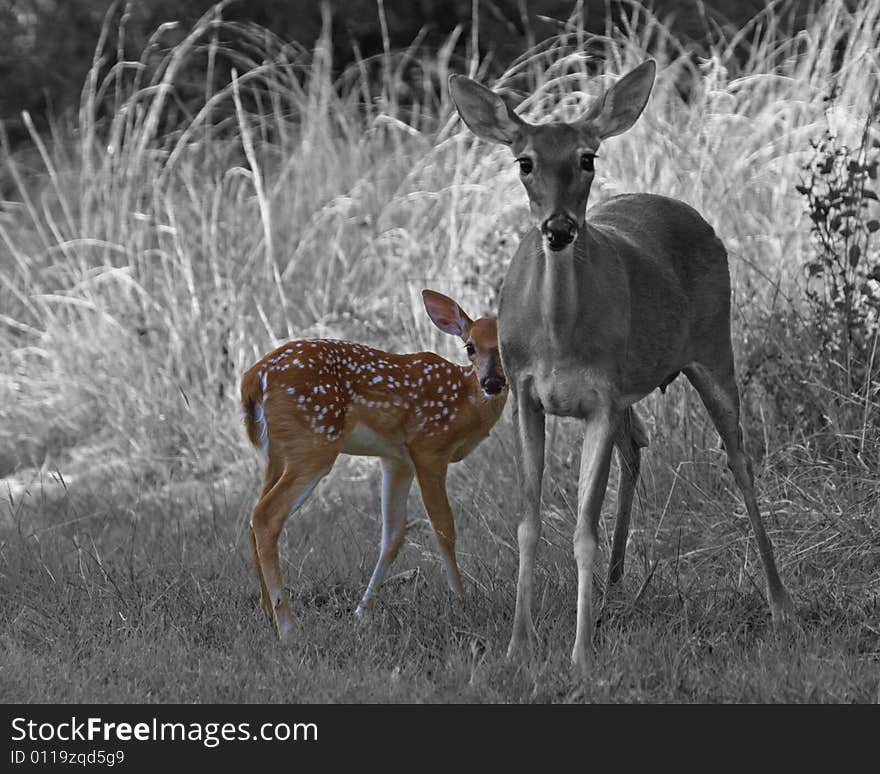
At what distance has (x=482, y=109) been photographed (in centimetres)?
456

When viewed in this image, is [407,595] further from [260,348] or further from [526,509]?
[260,348]

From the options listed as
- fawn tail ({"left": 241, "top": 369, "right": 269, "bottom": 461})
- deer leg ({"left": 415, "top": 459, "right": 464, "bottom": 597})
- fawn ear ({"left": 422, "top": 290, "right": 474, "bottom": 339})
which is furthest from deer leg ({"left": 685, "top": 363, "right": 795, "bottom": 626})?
fawn tail ({"left": 241, "top": 369, "right": 269, "bottom": 461})

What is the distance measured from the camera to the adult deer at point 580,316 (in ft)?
13.9

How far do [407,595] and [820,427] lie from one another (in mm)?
1941

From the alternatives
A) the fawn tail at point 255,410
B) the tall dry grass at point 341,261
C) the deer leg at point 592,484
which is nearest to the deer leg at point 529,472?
the deer leg at point 592,484

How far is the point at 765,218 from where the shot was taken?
7.38 meters

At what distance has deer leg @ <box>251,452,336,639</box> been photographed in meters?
4.61

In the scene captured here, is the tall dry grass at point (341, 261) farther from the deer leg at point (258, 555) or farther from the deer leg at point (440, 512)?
the deer leg at point (258, 555)

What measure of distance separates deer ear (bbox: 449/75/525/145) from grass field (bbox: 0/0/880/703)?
1.41 meters

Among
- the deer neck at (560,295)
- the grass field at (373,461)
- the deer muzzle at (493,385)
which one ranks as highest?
the deer neck at (560,295)

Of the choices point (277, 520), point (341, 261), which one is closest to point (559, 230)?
point (277, 520)

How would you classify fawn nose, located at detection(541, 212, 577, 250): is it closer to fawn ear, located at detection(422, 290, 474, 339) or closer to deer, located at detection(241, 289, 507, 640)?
deer, located at detection(241, 289, 507, 640)

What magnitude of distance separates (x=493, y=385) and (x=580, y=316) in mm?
541

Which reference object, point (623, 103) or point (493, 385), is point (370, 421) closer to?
point (493, 385)
